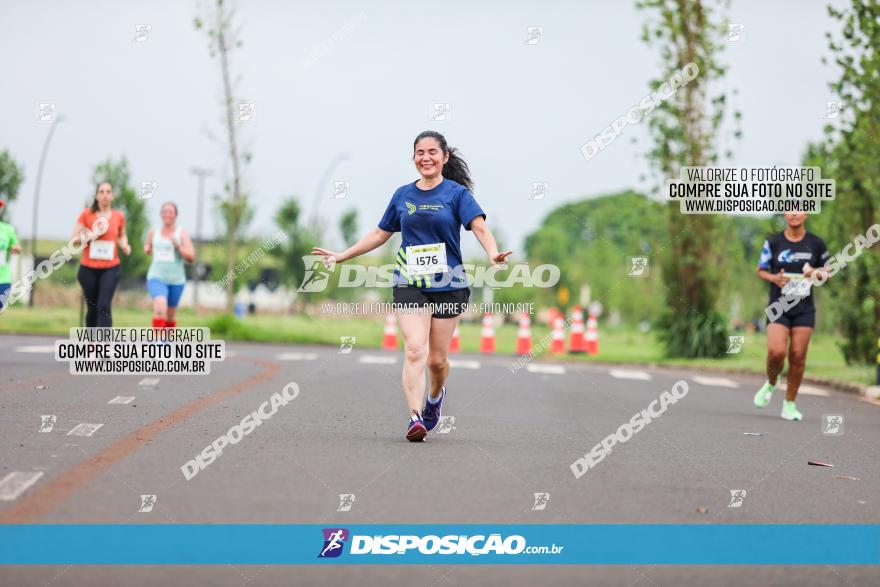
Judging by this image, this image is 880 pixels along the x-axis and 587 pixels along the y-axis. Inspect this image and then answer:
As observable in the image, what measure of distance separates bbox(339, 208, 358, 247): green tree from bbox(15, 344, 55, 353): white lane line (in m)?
61.2

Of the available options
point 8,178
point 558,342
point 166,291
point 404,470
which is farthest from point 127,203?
point 404,470

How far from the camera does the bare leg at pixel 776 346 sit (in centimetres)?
1225

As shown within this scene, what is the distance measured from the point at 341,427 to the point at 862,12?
42.8 feet

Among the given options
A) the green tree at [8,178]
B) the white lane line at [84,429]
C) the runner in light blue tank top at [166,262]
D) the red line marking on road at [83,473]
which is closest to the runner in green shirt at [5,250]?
the runner in light blue tank top at [166,262]

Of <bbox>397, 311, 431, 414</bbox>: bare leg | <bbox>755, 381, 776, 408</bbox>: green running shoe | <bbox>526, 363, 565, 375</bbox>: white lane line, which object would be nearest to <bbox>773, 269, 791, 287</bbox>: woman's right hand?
<bbox>755, 381, 776, 408</bbox>: green running shoe

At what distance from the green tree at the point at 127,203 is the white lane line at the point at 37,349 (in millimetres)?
19992

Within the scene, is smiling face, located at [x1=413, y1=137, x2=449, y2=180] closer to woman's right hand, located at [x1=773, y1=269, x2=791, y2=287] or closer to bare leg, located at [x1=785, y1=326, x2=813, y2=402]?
woman's right hand, located at [x1=773, y1=269, x2=791, y2=287]

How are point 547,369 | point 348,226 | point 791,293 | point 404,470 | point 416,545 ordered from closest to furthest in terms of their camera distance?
point 416,545
point 404,470
point 791,293
point 547,369
point 348,226

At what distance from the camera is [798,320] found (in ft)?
39.8

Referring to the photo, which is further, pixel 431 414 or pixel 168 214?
pixel 168 214

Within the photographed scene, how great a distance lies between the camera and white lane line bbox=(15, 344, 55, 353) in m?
18.6

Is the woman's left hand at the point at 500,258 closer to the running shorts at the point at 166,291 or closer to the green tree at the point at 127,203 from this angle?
the running shorts at the point at 166,291

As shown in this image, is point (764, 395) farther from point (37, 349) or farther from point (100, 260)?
point (37, 349)

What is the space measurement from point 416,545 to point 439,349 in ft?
12.8
